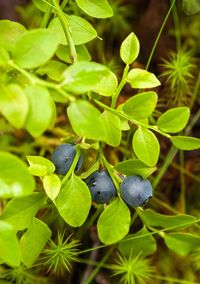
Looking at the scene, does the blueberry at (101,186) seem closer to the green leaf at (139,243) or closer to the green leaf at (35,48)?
the green leaf at (139,243)

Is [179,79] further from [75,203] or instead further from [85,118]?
[85,118]

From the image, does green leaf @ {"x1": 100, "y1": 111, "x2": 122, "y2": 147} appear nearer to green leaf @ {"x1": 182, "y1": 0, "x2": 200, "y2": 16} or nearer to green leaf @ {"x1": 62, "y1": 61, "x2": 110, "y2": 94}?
green leaf @ {"x1": 62, "y1": 61, "x2": 110, "y2": 94}

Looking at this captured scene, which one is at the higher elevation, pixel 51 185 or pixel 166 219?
pixel 51 185

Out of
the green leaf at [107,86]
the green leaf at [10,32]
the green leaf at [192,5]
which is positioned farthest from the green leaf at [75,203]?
the green leaf at [192,5]

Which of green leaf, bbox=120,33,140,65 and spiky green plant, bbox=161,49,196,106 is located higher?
green leaf, bbox=120,33,140,65

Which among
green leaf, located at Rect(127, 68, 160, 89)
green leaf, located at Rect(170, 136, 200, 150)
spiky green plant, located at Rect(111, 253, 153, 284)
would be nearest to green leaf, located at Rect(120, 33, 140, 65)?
green leaf, located at Rect(127, 68, 160, 89)

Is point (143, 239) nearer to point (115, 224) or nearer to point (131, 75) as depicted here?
point (115, 224)

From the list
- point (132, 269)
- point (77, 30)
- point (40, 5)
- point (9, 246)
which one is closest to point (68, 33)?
point (77, 30)
